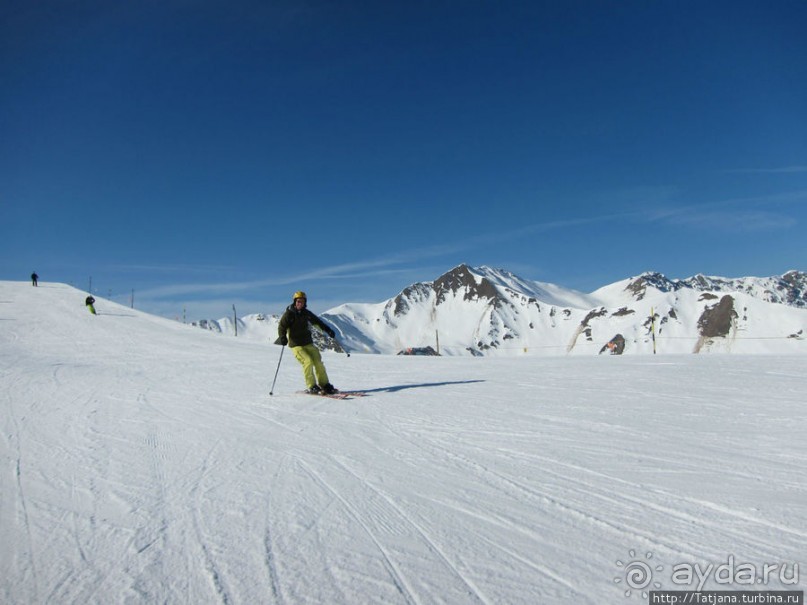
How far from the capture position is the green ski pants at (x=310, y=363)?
1052 cm

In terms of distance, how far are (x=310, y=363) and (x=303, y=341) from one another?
518 millimetres

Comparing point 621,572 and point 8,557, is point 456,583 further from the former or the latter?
point 8,557

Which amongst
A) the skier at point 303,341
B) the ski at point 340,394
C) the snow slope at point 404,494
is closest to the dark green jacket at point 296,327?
the skier at point 303,341

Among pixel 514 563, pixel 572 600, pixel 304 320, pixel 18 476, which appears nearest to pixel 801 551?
pixel 572 600

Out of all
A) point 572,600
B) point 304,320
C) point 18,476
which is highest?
point 304,320

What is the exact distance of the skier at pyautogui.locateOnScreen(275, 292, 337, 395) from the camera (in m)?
10.5

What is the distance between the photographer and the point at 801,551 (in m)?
2.91

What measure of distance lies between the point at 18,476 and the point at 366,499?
12.4 ft

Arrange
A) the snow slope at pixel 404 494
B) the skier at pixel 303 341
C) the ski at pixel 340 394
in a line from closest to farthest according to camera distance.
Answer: the snow slope at pixel 404 494 < the ski at pixel 340 394 < the skier at pixel 303 341

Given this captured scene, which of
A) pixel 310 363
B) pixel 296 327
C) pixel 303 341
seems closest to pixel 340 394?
pixel 310 363

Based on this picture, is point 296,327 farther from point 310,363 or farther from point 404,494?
point 404,494

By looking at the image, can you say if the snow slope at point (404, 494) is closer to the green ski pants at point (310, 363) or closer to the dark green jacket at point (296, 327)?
the green ski pants at point (310, 363)

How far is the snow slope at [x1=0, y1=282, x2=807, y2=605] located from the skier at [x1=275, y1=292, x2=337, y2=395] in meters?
1.05

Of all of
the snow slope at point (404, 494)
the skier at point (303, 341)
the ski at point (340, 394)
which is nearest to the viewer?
the snow slope at point (404, 494)
